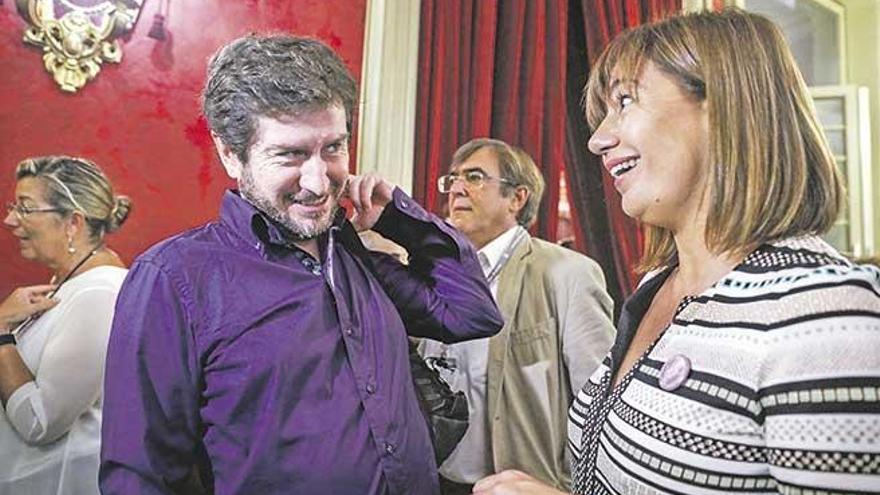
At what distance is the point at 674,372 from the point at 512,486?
0.26m

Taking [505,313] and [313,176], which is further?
[505,313]

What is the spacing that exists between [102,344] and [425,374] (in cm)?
86

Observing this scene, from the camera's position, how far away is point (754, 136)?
963mm

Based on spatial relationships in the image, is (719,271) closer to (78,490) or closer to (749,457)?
(749,457)

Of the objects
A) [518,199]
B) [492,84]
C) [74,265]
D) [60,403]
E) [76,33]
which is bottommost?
[60,403]

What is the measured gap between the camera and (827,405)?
0.77 meters

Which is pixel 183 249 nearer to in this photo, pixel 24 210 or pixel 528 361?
pixel 24 210

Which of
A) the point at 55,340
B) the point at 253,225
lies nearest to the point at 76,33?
the point at 55,340

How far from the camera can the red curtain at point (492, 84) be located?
10.5ft

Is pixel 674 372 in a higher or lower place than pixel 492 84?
lower

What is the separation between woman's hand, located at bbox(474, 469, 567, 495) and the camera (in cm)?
99

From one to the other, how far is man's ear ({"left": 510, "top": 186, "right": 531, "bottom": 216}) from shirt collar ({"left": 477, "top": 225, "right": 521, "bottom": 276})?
0.50 feet

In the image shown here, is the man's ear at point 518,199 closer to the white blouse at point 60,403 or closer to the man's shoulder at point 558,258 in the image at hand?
the man's shoulder at point 558,258

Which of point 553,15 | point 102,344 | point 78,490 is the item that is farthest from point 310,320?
point 553,15
